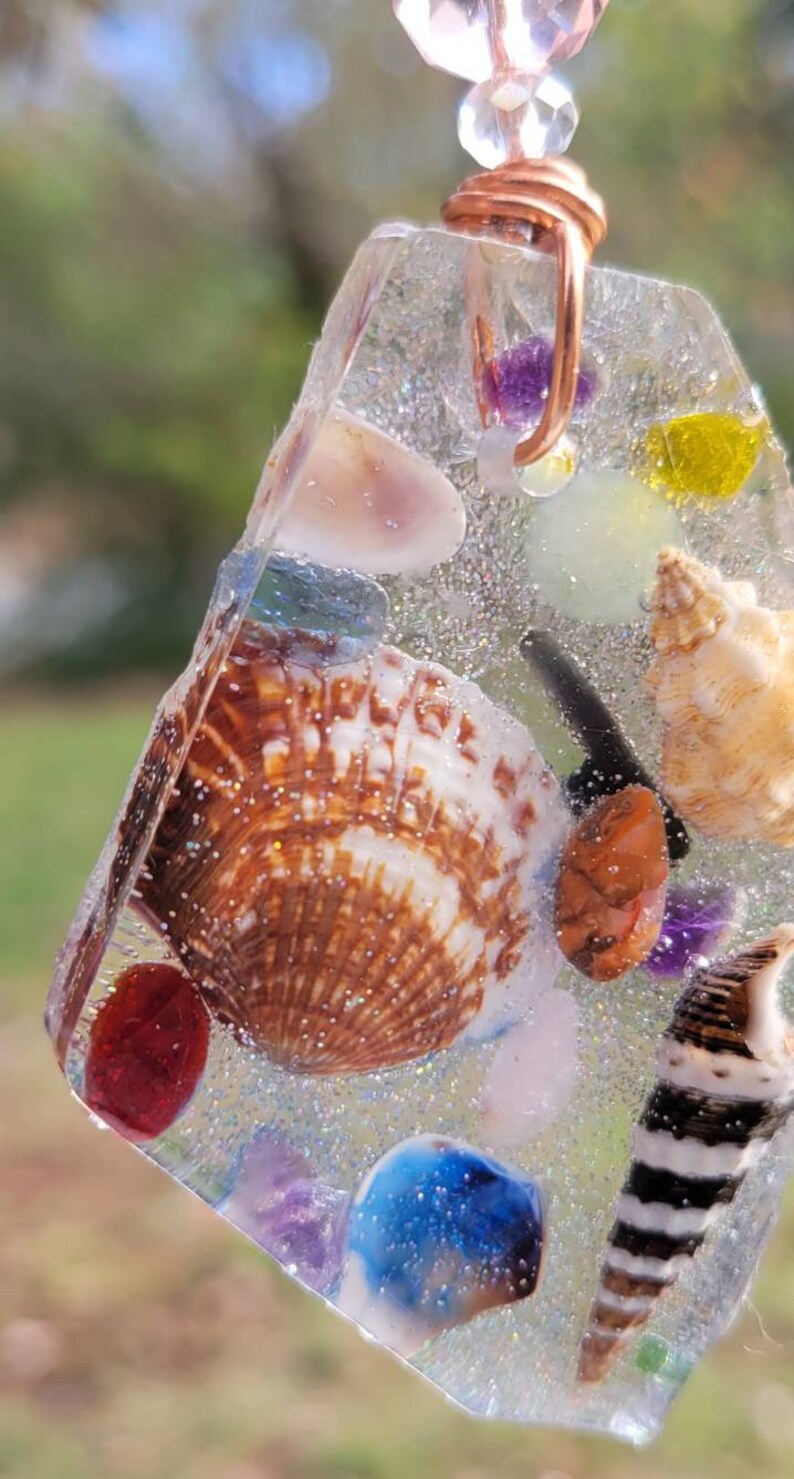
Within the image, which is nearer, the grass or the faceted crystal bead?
the faceted crystal bead

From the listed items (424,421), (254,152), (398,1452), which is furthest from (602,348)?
(254,152)

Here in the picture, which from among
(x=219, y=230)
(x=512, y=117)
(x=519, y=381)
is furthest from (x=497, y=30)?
(x=219, y=230)

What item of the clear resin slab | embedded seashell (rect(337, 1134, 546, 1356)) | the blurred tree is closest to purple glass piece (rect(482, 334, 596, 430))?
the clear resin slab

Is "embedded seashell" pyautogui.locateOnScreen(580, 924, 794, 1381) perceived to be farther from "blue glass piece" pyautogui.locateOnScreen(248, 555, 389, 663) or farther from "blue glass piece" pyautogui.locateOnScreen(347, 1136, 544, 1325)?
"blue glass piece" pyautogui.locateOnScreen(248, 555, 389, 663)

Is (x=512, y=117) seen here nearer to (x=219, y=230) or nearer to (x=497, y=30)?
(x=497, y=30)

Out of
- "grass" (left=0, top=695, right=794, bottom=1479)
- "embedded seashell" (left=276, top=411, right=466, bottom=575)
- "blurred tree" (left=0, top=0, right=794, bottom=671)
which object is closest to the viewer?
"embedded seashell" (left=276, top=411, right=466, bottom=575)

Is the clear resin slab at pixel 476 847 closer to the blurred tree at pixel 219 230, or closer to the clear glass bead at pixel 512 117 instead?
the clear glass bead at pixel 512 117
